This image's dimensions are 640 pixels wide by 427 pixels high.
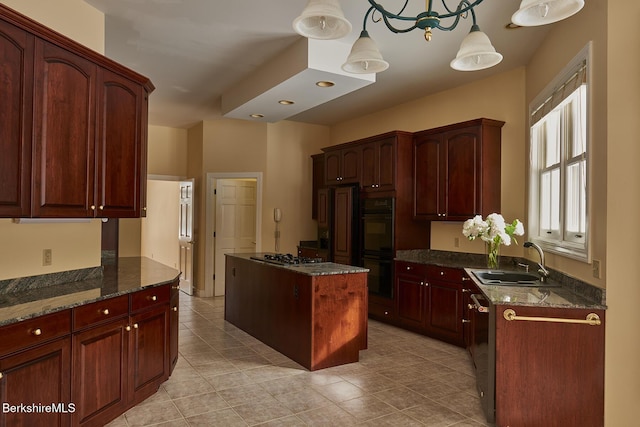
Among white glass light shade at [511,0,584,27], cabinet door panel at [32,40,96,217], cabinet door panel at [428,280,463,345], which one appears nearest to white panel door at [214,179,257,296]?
cabinet door panel at [428,280,463,345]

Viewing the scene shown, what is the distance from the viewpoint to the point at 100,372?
8.38 ft

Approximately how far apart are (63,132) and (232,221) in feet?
15.4

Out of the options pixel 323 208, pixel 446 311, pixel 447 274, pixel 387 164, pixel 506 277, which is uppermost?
pixel 387 164

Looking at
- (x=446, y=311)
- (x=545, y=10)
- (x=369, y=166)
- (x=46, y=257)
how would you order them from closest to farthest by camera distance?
(x=545, y=10), (x=46, y=257), (x=446, y=311), (x=369, y=166)

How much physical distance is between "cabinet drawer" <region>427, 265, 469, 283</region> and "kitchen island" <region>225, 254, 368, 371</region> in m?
1.06

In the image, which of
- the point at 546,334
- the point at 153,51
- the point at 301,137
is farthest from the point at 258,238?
the point at 546,334

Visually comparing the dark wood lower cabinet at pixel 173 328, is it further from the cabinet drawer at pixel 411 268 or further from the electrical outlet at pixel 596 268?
the electrical outlet at pixel 596 268

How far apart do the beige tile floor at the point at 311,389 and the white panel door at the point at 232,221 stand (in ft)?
8.59

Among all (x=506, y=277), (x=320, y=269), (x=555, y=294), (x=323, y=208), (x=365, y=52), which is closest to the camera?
(x=365, y=52)

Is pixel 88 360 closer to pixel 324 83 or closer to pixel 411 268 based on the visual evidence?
pixel 324 83

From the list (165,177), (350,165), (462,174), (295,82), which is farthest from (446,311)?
(165,177)

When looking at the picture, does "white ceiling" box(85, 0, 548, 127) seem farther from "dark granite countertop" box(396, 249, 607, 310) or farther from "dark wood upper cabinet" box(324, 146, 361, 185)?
"dark granite countertop" box(396, 249, 607, 310)

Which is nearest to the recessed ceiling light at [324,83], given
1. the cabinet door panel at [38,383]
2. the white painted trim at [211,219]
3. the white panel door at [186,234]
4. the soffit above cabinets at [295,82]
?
the soffit above cabinets at [295,82]

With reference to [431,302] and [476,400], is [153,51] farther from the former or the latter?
[476,400]
